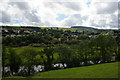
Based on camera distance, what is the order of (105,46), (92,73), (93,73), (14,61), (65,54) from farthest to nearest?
(105,46)
(65,54)
(14,61)
(92,73)
(93,73)

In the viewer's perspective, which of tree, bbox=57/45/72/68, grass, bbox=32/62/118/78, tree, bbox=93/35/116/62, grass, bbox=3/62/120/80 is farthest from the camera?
tree, bbox=93/35/116/62

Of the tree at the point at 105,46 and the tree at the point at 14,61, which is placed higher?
the tree at the point at 105,46

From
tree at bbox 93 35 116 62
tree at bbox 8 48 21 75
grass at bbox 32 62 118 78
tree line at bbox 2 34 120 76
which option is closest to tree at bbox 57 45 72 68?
tree line at bbox 2 34 120 76

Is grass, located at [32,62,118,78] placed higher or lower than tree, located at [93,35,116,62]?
lower

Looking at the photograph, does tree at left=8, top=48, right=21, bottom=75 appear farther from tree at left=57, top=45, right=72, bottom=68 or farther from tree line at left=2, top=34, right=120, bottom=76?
tree at left=57, top=45, right=72, bottom=68

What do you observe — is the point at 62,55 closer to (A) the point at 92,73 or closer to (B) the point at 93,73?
(A) the point at 92,73

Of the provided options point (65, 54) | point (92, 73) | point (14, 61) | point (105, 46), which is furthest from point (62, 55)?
point (92, 73)

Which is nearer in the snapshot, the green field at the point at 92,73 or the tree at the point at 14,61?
the green field at the point at 92,73

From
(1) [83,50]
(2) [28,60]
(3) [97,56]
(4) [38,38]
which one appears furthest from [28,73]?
(4) [38,38]

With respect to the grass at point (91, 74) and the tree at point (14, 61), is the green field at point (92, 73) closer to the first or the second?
the grass at point (91, 74)

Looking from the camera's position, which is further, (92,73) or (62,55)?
(62,55)

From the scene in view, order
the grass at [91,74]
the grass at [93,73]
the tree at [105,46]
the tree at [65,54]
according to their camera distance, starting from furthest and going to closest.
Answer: the tree at [105,46], the tree at [65,54], the grass at [93,73], the grass at [91,74]

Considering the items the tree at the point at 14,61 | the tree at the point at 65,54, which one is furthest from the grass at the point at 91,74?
the tree at the point at 65,54

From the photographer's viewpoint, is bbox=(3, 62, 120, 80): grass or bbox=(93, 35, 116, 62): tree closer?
bbox=(3, 62, 120, 80): grass
